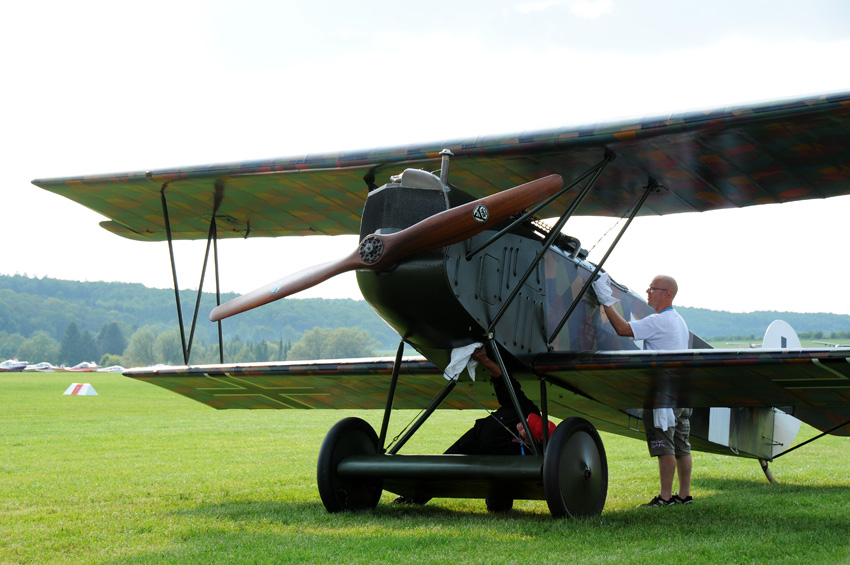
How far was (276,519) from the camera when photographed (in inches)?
267

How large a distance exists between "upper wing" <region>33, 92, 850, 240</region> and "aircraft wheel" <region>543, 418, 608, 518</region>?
2.44m

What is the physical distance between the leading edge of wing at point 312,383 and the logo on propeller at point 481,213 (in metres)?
2.62

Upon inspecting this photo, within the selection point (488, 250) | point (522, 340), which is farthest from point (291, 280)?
point (522, 340)

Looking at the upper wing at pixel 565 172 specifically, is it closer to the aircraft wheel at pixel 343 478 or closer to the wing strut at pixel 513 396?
the wing strut at pixel 513 396

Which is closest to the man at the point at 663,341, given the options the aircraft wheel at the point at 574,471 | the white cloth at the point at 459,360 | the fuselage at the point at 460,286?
the fuselage at the point at 460,286

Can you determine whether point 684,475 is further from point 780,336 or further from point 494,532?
point 780,336

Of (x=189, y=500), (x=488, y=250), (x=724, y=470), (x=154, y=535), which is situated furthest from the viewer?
(x=724, y=470)

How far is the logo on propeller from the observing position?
6.25 metres

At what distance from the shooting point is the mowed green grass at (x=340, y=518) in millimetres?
5215

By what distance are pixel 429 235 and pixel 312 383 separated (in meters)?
4.06

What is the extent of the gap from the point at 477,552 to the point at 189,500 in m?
3.98

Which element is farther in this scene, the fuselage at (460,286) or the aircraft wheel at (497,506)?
the aircraft wheel at (497,506)

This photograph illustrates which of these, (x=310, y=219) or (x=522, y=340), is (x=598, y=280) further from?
(x=310, y=219)

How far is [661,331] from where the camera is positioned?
317 inches
